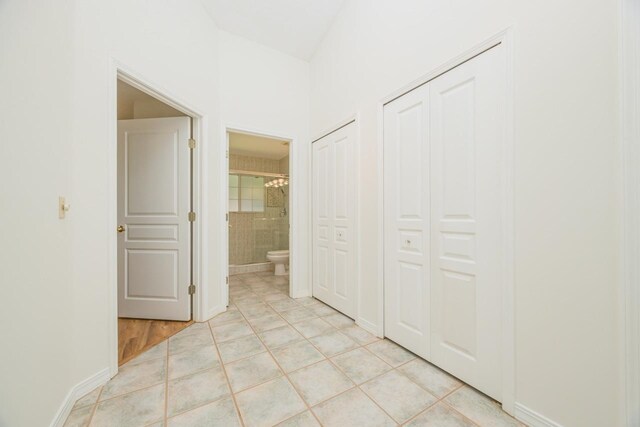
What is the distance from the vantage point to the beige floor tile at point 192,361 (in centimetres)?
168

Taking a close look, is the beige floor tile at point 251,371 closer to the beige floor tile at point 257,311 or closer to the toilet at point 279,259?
the beige floor tile at point 257,311

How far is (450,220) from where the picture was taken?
5.28 feet

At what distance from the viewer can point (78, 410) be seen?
1348 millimetres

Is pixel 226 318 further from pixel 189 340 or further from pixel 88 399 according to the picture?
pixel 88 399

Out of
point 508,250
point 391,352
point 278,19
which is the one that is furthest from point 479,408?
point 278,19

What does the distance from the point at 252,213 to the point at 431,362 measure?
423 centimetres

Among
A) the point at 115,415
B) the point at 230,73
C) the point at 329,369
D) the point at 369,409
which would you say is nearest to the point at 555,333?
Answer: the point at 369,409

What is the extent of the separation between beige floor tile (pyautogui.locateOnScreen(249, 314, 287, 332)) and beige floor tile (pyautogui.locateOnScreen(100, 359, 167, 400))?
2.54 ft

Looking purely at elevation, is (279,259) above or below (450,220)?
below

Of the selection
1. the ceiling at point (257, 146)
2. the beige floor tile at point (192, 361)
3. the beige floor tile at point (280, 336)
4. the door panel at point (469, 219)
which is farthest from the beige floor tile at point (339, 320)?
the ceiling at point (257, 146)

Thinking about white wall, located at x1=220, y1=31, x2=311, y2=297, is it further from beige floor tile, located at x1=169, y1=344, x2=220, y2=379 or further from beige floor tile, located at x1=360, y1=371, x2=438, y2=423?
beige floor tile, located at x1=360, y1=371, x2=438, y2=423

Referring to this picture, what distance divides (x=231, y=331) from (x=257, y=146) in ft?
11.3

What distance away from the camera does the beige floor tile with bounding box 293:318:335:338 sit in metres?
2.22

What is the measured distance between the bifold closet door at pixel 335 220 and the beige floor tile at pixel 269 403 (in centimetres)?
114
